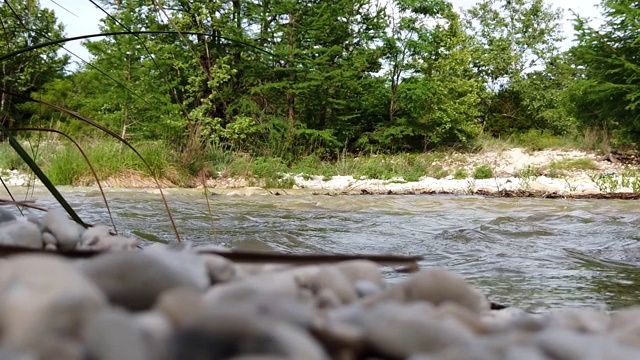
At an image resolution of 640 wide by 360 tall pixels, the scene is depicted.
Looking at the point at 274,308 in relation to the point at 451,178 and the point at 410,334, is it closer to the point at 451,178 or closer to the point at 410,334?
the point at 410,334

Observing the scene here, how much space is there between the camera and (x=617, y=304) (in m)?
1.57

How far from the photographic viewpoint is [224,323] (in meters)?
0.42

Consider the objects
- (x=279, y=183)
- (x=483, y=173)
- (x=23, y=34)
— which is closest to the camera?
(x=23, y=34)

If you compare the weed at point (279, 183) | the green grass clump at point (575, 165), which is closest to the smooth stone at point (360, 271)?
the weed at point (279, 183)

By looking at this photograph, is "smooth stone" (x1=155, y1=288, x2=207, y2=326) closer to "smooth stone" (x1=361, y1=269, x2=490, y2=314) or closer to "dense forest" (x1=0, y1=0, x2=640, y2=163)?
"smooth stone" (x1=361, y1=269, x2=490, y2=314)

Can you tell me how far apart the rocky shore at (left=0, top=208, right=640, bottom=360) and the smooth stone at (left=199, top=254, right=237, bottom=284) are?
0.09 feet

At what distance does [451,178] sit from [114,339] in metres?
9.78

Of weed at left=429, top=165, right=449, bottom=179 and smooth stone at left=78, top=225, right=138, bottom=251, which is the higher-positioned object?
weed at left=429, top=165, right=449, bottom=179

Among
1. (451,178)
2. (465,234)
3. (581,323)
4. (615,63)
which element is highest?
(615,63)

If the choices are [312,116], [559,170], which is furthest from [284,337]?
[312,116]

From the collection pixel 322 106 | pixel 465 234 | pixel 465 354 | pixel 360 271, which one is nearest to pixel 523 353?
pixel 465 354

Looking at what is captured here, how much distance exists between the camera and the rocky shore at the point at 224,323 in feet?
1.33

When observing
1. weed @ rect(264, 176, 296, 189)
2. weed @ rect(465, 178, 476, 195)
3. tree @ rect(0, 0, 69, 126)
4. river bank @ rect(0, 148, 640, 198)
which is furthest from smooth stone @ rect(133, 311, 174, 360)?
weed @ rect(264, 176, 296, 189)

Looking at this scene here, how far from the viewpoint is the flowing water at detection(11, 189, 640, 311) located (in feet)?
6.23
